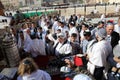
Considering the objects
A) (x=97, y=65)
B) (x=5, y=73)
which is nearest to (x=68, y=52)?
(x=97, y=65)

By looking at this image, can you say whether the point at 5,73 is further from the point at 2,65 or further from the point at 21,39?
the point at 21,39

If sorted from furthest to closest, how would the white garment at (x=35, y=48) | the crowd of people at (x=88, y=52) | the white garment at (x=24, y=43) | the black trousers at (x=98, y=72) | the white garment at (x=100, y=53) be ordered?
the white garment at (x=24, y=43), the white garment at (x=35, y=48), the black trousers at (x=98, y=72), the white garment at (x=100, y=53), the crowd of people at (x=88, y=52)

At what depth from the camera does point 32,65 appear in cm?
402

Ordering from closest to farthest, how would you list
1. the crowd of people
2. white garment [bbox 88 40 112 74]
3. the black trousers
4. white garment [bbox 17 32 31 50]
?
the crowd of people
white garment [bbox 88 40 112 74]
the black trousers
white garment [bbox 17 32 31 50]

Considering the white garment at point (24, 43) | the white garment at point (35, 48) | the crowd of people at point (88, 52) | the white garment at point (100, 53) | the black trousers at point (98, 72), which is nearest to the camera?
the crowd of people at point (88, 52)

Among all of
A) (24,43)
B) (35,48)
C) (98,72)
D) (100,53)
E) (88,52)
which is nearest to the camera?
(100,53)

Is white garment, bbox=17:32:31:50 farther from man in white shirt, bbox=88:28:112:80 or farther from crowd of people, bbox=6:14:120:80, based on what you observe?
man in white shirt, bbox=88:28:112:80

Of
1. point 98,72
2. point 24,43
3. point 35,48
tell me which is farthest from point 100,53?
point 24,43

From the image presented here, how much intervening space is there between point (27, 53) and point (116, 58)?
8.74 feet

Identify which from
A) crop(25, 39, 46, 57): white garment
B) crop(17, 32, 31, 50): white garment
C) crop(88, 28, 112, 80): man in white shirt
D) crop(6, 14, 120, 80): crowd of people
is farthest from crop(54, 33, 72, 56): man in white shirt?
crop(88, 28, 112, 80): man in white shirt

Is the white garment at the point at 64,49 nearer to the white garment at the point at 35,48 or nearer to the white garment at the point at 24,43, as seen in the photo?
the white garment at the point at 35,48

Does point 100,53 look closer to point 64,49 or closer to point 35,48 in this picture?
point 64,49

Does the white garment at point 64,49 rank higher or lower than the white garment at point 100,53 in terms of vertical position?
lower

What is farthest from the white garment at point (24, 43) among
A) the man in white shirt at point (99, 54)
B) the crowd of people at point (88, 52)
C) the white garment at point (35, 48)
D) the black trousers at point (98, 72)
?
the black trousers at point (98, 72)
